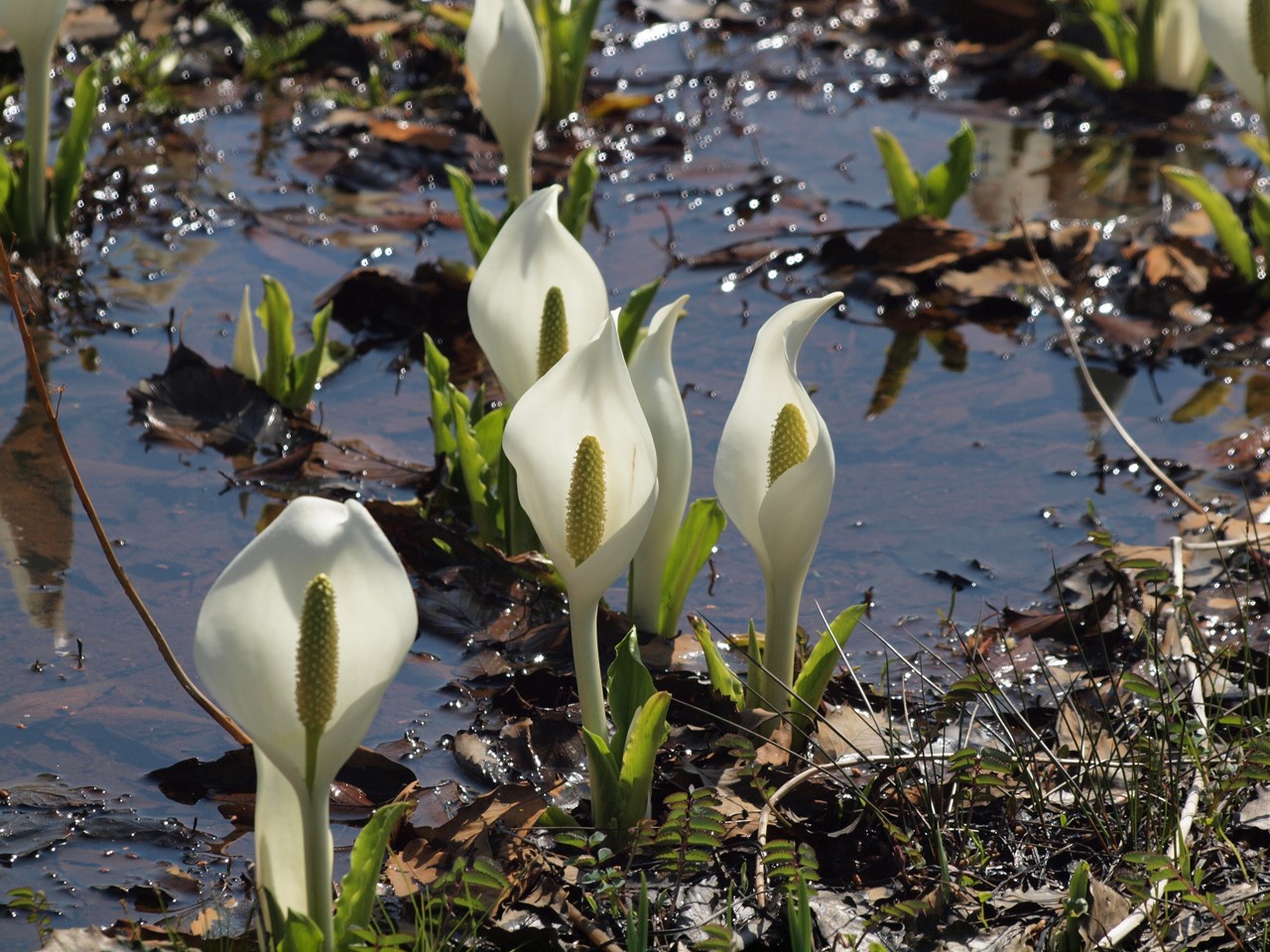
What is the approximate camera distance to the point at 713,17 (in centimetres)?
656

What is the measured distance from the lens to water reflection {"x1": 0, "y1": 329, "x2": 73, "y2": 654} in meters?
2.56

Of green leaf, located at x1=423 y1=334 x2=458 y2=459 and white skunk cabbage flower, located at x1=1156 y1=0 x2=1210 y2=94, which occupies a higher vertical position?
white skunk cabbage flower, located at x1=1156 y1=0 x2=1210 y2=94

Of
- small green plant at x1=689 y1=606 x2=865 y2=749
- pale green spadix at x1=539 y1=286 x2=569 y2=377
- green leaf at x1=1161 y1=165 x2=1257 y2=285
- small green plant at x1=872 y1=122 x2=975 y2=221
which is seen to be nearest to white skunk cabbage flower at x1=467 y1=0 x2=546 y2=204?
pale green spadix at x1=539 y1=286 x2=569 y2=377

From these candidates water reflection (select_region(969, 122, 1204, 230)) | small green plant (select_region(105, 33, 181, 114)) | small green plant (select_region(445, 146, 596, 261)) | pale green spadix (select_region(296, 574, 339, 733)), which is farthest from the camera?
small green plant (select_region(105, 33, 181, 114))

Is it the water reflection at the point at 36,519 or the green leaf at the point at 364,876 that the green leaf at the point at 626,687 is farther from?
the water reflection at the point at 36,519

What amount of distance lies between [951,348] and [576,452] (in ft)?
7.99

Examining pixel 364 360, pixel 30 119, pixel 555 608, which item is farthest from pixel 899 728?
pixel 30 119

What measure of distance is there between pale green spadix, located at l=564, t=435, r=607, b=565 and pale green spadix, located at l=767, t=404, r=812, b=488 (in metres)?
0.30

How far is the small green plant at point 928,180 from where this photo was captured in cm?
416

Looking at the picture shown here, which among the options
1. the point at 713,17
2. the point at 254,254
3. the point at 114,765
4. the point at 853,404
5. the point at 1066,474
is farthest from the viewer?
the point at 713,17

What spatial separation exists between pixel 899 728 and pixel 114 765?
1.24 meters

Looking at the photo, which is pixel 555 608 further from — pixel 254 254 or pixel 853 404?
pixel 254 254

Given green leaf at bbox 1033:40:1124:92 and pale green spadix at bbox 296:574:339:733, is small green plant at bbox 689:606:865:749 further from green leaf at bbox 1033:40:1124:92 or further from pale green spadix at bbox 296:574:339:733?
green leaf at bbox 1033:40:1124:92

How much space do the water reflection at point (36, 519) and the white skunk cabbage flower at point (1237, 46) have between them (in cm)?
290
